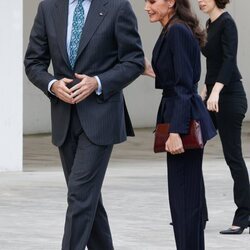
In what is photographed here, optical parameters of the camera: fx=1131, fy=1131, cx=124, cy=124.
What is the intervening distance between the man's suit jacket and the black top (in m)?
1.87

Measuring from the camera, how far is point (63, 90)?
5.90 meters

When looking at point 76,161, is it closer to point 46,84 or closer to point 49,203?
point 46,84


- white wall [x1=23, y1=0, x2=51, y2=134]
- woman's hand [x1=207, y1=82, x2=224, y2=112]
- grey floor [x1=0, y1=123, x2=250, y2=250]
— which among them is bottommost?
white wall [x1=23, y1=0, x2=51, y2=134]

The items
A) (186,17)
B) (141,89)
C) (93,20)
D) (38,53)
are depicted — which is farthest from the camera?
(141,89)

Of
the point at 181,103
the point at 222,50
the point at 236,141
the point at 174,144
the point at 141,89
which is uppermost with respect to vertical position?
the point at 181,103

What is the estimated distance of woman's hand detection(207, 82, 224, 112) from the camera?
25.2 feet

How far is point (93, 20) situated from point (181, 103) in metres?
0.65

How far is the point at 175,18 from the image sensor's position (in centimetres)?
625

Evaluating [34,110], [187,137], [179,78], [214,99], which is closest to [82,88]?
[179,78]

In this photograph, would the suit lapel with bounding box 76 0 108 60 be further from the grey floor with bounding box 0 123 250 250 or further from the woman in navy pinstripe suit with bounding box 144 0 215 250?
the grey floor with bounding box 0 123 250 250

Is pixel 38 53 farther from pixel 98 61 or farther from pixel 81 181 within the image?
pixel 81 181

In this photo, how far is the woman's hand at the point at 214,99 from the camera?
7691mm

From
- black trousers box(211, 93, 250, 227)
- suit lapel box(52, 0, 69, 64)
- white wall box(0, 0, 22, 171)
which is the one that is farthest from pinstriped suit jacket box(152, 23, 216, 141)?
white wall box(0, 0, 22, 171)

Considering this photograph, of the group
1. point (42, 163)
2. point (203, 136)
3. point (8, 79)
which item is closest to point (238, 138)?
point (203, 136)
